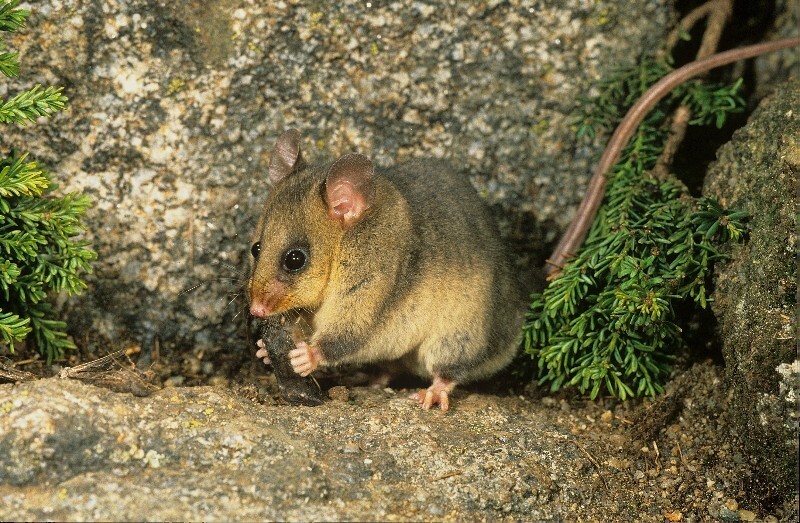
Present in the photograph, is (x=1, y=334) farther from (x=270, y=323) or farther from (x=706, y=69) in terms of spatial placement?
(x=706, y=69)

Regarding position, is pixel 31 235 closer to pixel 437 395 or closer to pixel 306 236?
pixel 306 236

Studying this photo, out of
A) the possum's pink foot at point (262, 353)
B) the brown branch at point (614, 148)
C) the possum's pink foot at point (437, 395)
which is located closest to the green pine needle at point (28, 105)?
the possum's pink foot at point (262, 353)

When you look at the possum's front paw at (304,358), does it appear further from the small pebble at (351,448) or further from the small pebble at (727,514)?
the small pebble at (727,514)

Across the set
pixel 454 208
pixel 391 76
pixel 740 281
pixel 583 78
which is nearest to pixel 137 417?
pixel 454 208

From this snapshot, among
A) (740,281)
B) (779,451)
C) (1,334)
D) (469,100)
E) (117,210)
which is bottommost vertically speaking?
(779,451)

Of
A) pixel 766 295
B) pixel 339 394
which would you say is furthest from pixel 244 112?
pixel 766 295

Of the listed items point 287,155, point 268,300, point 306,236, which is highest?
point 287,155

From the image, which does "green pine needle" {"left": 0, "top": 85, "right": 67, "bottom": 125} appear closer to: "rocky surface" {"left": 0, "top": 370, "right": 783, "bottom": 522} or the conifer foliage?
the conifer foliage

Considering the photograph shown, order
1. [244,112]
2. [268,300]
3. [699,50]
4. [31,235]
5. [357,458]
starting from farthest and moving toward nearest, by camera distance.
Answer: [699,50] → [244,112] → [268,300] → [31,235] → [357,458]
